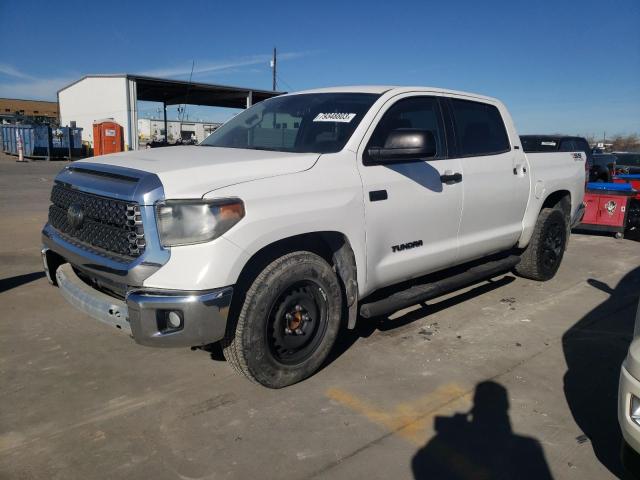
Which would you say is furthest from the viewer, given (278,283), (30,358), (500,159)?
(500,159)

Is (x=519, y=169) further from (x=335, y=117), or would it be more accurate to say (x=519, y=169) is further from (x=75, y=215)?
(x=75, y=215)

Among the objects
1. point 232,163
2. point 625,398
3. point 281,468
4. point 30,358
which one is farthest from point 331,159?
point 30,358

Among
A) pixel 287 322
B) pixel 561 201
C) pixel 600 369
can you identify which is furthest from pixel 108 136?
pixel 600 369

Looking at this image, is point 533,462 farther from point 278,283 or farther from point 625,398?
point 278,283

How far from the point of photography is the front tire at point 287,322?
10.2 ft

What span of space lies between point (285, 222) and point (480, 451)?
1.66 m

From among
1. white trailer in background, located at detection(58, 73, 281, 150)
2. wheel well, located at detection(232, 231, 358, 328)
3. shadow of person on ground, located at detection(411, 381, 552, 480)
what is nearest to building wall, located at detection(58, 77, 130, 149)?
white trailer in background, located at detection(58, 73, 281, 150)

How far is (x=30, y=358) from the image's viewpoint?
12.4 feet

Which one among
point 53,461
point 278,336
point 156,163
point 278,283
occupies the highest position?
point 156,163

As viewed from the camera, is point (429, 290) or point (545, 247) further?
point (545, 247)

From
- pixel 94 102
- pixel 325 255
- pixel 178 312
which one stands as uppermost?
pixel 94 102

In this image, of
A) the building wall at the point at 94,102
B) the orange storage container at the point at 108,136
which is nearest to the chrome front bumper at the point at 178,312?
the orange storage container at the point at 108,136

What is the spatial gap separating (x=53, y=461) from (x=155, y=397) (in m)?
0.74

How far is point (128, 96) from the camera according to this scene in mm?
27969
